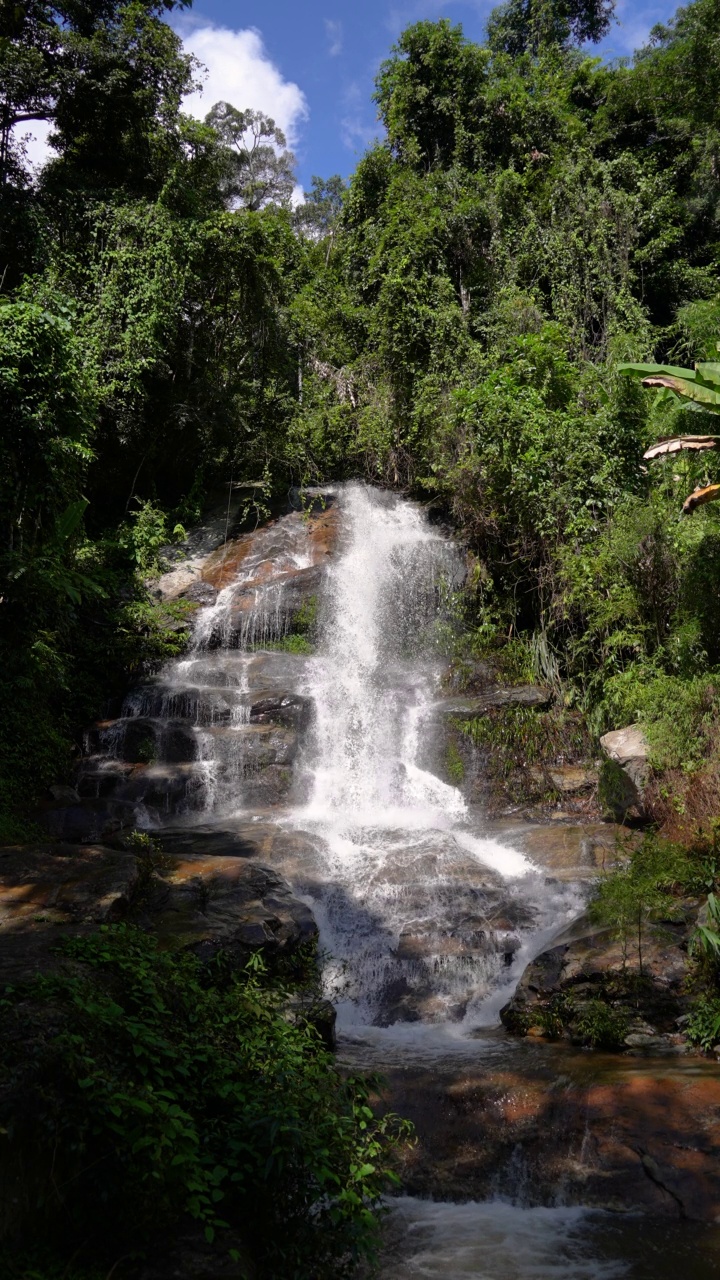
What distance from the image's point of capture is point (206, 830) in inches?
422

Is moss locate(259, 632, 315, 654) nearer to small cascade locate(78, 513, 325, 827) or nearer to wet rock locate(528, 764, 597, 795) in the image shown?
small cascade locate(78, 513, 325, 827)

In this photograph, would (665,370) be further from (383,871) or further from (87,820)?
(87,820)

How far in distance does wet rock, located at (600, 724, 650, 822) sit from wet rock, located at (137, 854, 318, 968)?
15.4 feet

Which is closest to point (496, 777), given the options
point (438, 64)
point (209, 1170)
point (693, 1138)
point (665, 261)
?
point (693, 1138)

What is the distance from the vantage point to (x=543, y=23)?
28.5 m

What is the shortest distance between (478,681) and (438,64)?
Answer: 66.0 feet

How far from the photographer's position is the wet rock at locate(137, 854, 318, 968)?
22.6 feet

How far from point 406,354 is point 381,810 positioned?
12.2m

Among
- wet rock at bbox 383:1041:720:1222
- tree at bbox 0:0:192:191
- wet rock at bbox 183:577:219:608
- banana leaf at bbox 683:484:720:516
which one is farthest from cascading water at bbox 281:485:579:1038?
tree at bbox 0:0:192:191

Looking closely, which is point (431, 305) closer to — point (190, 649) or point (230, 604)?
point (230, 604)

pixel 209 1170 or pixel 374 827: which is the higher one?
pixel 374 827

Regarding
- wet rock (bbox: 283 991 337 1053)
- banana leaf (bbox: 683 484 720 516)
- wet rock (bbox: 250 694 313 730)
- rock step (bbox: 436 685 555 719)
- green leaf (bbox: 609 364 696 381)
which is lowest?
wet rock (bbox: 283 991 337 1053)

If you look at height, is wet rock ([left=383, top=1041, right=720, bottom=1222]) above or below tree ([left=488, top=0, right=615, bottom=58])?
below

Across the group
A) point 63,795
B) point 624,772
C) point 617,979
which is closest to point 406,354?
point 624,772
